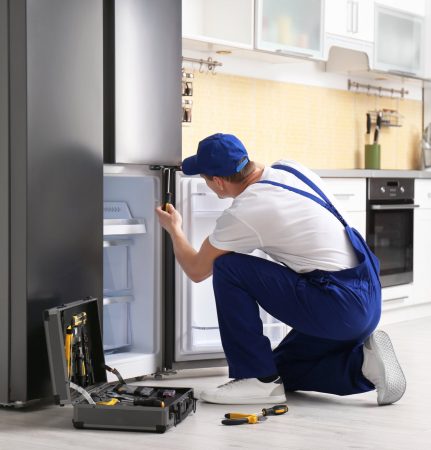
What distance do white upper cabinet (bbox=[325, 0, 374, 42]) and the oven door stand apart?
1074 mm

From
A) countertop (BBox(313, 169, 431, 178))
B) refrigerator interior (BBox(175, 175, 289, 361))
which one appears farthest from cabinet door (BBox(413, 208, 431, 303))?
refrigerator interior (BBox(175, 175, 289, 361))

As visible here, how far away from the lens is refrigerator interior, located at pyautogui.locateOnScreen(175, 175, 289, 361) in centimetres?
401

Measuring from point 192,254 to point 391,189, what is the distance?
2.68m

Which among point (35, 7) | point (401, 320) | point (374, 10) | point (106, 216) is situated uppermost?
point (374, 10)

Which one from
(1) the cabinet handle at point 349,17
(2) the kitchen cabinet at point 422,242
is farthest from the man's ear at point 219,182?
(2) the kitchen cabinet at point 422,242

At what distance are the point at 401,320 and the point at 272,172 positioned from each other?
2882 mm

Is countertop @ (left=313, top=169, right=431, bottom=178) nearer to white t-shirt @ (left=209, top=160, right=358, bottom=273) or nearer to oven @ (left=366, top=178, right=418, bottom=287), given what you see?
oven @ (left=366, top=178, right=418, bottom=287)

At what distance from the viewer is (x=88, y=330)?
3.46 meters

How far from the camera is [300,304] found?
339 cm

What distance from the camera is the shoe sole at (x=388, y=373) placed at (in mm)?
3469

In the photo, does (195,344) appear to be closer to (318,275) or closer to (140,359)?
(140,359)

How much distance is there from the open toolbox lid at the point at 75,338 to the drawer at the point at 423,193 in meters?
3.17

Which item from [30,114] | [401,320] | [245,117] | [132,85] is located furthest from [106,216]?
[401,320]

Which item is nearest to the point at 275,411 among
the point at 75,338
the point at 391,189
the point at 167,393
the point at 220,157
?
the point at 167,393
